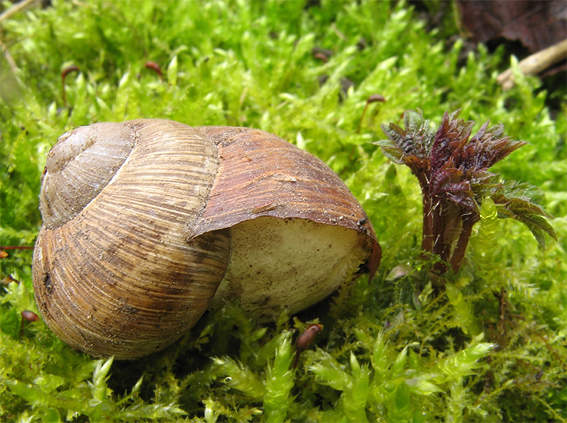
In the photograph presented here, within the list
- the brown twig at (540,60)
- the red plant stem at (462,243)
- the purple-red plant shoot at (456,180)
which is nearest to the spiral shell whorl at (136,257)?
the purple-red plant shoot at (456,180)

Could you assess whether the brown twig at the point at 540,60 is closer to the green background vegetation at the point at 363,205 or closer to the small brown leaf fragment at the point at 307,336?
the green background vegetation at the point at 363,205

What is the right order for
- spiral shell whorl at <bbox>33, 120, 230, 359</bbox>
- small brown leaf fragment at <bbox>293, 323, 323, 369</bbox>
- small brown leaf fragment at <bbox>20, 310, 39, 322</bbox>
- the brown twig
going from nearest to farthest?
spiral shell whorl at <bbox>33, 120, 230, 359</bbox>, small brown leaf fragment at <bbox>293, 323, 323, 369</bbox>, small brown leaf fragment at <bbox>20, 310, 39, 322</bbox>, the brown twig

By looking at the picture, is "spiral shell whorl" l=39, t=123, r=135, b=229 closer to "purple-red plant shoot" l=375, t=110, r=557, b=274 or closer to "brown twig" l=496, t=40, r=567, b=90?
"purple-red plant shoot" l=375, t=110, r=557, b=274

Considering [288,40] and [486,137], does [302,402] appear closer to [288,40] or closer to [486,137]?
[486,137]

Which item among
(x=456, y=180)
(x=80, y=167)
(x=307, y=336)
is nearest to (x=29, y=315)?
(x=80, y=167)

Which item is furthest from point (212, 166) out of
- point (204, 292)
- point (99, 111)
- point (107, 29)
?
point (107, 29)

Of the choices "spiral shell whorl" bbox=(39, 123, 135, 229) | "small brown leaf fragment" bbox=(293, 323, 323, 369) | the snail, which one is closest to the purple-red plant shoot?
the snail
